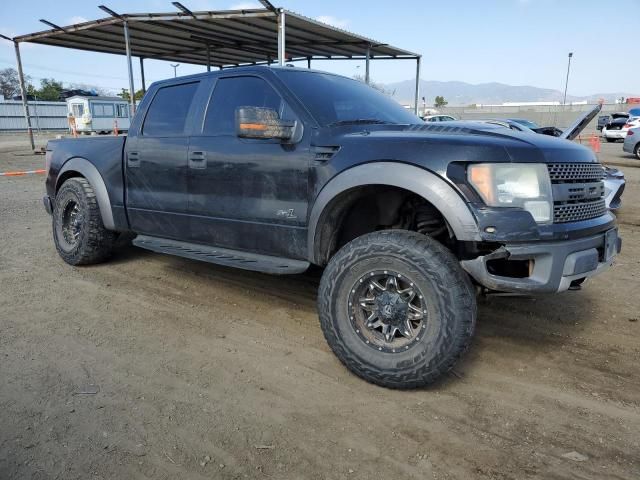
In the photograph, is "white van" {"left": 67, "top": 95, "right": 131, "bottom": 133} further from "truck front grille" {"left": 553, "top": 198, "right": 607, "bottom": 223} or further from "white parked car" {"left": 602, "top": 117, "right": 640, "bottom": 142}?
"truck front grille" {"left": 553, "top": 198, "right": 607, "bottom": 223}

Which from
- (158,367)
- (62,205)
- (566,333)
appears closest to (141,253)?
(62,205)

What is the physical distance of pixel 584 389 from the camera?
9.41 feet

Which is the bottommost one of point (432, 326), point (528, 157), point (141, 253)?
point (141, 253)

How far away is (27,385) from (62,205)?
281 centimetres

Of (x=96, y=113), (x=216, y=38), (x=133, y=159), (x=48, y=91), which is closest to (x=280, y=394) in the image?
(x=133, y=159)

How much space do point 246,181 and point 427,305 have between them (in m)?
1.66

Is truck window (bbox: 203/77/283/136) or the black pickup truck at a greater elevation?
truck window (bbox: 203/77/283/136)

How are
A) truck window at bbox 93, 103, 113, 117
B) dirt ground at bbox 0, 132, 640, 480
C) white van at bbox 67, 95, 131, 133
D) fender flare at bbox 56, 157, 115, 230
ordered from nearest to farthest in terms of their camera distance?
dirt ground at bbox 0, 132, 640, 480 → fender flare at bbox 56, 157, 115, 230 → white van at bbox 67, 95, 131, 133 → truck window at bbox 93, 103, 113, 117

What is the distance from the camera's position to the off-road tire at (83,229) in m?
4.96

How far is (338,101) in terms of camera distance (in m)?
3.79

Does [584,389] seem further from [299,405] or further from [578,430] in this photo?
[299,405]

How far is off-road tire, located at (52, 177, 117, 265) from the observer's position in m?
4.96

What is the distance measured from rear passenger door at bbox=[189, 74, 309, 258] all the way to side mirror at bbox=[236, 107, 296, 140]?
6.6 inches

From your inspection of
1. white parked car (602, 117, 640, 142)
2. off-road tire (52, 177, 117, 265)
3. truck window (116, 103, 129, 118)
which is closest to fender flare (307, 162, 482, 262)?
off-road tire (52, 177, 117, 265)
